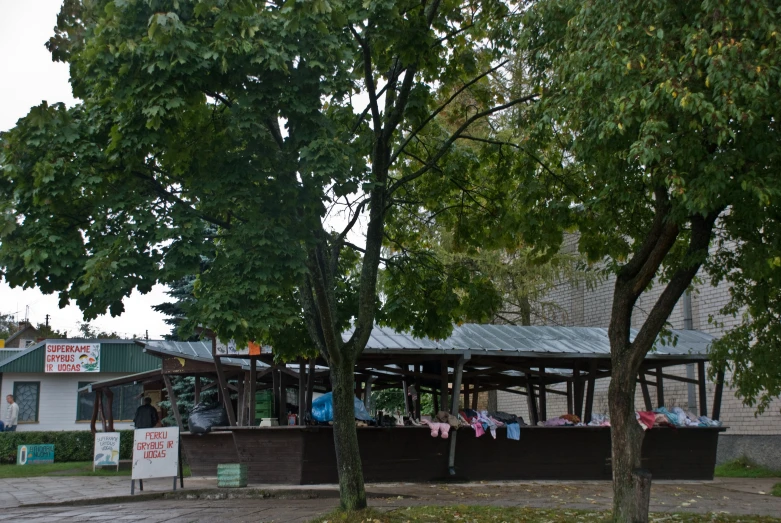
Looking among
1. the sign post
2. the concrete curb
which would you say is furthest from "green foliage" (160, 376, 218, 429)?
the concrete curb

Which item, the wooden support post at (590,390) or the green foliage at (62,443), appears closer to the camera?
the wooden support post at (590,390)

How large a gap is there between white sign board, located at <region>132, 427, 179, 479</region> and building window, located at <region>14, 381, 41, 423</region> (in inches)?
772

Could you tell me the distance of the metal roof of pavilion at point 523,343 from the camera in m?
16.4

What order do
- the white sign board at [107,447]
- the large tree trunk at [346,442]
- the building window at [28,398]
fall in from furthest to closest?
the building window at [28,398]
the white sign board at [107,447]
the large tree trunk at [346,442]

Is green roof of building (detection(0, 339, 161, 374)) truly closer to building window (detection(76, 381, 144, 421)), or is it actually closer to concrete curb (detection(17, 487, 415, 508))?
building window (detection(76, 381, 144, 421))

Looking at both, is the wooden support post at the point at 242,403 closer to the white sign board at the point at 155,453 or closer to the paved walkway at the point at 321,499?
the paved walkway at the point at 321,499

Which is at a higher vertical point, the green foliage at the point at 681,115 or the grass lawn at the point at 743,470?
the green foliage at the point at 681,115

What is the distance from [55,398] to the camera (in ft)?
109

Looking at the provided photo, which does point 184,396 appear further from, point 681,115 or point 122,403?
point 681,115

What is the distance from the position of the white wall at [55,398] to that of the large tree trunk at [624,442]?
26.1 m

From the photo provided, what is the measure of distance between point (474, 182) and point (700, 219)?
5239 millimetres

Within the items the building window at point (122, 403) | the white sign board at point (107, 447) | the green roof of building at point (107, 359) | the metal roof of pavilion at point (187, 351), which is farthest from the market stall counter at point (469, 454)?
the building window at point (122, 403)

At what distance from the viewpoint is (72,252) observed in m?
9.18

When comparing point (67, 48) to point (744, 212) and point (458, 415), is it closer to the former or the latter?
point (744, 212)
